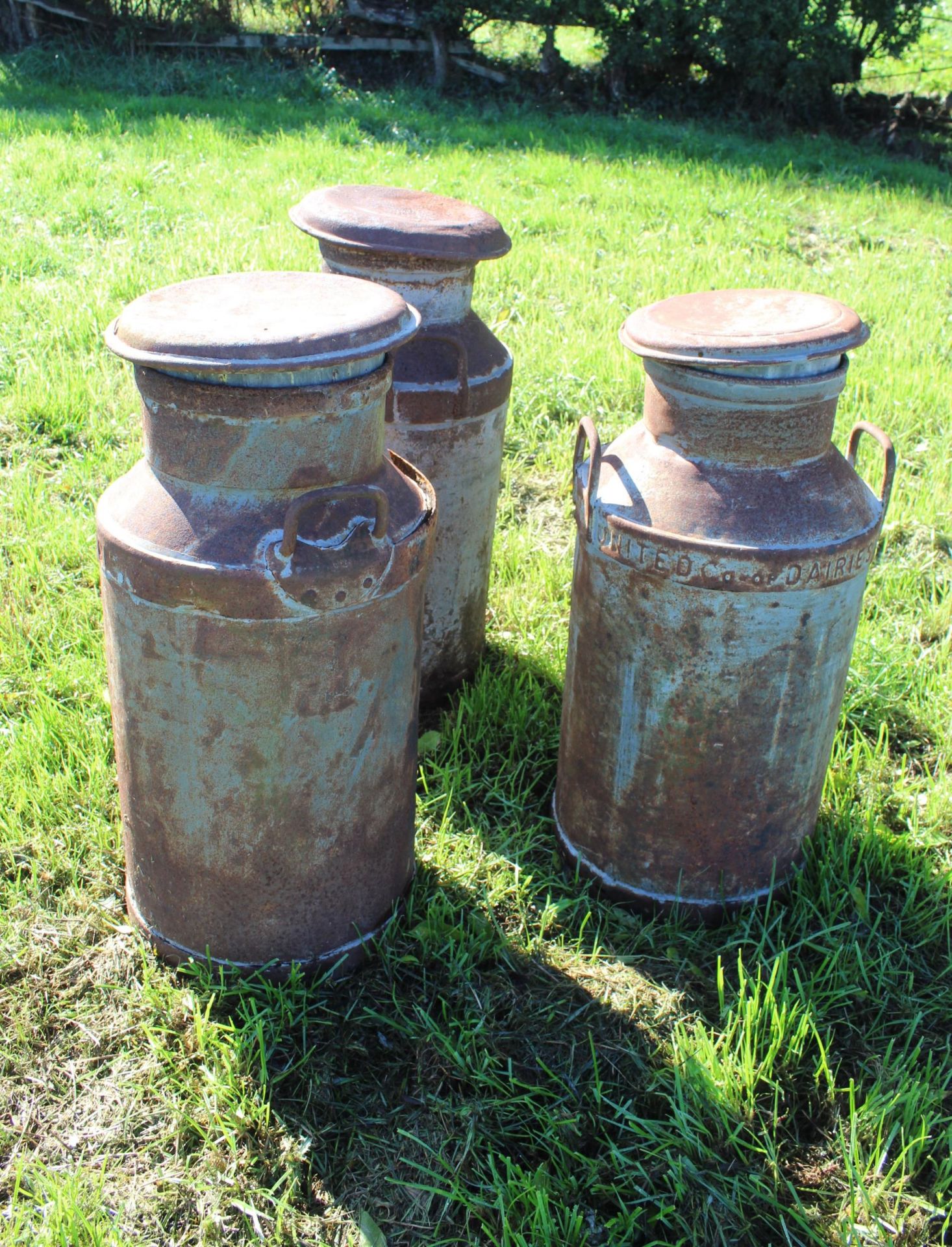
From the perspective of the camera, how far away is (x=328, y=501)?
2.13 meters

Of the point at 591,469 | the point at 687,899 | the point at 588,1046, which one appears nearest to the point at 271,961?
the point at 588,1046

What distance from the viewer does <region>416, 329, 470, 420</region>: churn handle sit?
2936 mm

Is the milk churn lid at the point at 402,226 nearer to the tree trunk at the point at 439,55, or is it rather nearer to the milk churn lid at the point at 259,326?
the milk churn lid at the point at 259,326

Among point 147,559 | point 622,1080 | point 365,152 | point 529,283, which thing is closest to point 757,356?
point 147,559

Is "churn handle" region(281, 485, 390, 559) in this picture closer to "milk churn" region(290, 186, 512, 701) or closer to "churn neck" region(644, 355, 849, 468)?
"churn neck" region(644, 355, 849, 468)

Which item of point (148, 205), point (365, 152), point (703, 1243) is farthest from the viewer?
point (365, 152)

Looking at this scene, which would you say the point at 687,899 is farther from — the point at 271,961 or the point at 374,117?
the point at 374,117

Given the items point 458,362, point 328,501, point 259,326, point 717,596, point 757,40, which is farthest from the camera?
point 757,40

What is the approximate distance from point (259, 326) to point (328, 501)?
35 centimetres

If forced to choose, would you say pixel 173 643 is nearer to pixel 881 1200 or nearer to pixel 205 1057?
pixel 205 1057

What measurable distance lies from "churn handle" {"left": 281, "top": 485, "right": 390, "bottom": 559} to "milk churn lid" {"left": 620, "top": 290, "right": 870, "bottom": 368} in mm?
669

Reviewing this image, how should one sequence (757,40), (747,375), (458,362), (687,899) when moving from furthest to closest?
(757,40), (458,362), (687,899), (747,375)

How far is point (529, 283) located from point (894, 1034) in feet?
16.0

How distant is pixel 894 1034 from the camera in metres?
2.47
